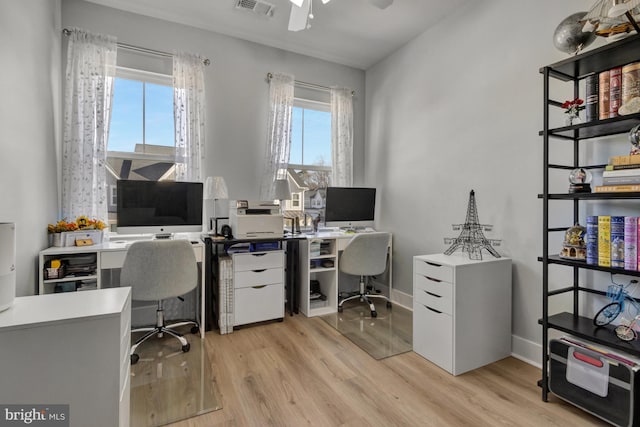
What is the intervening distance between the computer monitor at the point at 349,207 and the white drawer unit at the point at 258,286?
0.83 meters

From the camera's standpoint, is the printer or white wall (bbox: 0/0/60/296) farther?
the printer

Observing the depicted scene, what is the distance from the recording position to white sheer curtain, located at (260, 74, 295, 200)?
3.33m

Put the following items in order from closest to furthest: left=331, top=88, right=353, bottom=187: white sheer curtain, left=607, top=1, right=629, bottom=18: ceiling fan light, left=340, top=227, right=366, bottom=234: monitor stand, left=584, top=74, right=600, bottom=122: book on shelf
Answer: left=607, top=1, right=629, bottom=18: ceiling fan light → left=584, top=74, right=600, bottom=122: book on shelf → left=340, top=227, right=366, bottom=234: monitor stand → left=331, top=88, right=353, bottom=187: white sheer curtain

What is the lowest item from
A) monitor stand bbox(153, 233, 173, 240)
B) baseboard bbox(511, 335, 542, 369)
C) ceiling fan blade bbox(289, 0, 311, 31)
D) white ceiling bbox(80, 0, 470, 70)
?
baseboard bbox(511, 335, 542, 369)

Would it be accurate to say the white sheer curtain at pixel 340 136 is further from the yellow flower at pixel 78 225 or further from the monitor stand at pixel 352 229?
the yellow flower at pixel 78 225

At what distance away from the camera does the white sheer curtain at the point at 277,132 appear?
3328 millimetres

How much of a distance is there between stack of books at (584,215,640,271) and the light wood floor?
2.77 feet

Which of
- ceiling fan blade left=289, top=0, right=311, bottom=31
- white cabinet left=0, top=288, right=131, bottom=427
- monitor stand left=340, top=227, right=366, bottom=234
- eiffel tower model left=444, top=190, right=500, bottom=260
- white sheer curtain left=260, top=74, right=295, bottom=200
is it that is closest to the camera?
white cabinet left=0, top=288, right=131, bottom=427

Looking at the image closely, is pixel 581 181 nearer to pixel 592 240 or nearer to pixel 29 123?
pixel 592 240

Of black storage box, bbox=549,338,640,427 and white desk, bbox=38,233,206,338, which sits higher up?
white desk, bbox=38,233,206,338

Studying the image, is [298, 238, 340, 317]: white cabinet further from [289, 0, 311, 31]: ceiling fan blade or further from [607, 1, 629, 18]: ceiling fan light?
[607, 1, 629, 18]: ceiling fan light

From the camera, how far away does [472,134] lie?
8.72 feet

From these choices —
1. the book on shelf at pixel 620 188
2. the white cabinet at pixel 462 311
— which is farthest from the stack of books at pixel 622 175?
the white cabinet at pixel 462 311

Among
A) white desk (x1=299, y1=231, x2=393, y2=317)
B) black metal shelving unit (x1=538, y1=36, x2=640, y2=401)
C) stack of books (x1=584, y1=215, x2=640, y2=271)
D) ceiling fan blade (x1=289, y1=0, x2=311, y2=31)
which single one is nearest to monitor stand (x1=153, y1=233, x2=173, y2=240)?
white desk (x1=299, y1=231, x2=393, y2=317)
